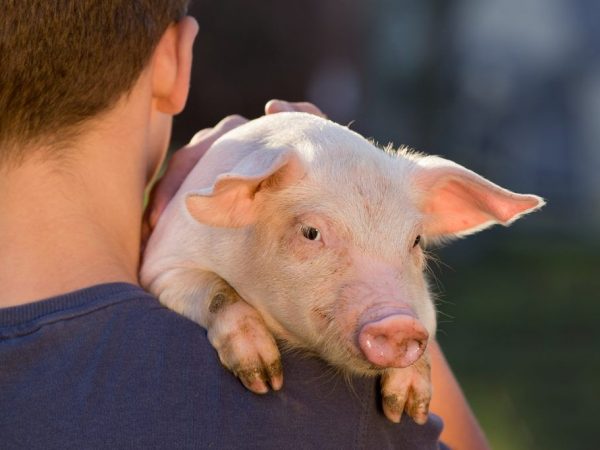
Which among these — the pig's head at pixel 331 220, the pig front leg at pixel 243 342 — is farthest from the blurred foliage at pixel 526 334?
the pig front leg at pixel 243 342

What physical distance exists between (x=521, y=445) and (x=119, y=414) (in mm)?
3710

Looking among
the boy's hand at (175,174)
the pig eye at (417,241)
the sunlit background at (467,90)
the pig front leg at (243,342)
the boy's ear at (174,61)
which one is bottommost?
the sunlit background at (467,90)

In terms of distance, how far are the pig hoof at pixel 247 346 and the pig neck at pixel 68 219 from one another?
17cm

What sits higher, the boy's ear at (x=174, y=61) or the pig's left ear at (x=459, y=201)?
the boy's ear at (x=174, y=61)

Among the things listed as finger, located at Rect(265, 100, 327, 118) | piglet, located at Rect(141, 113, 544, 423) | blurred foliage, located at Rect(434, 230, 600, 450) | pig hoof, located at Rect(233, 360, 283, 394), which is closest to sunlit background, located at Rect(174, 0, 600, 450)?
blurred foliage, located at Rect(434, 230, 600, 450)

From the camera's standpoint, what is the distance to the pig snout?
1842 mm

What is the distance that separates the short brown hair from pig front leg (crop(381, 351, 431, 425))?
2.09ft

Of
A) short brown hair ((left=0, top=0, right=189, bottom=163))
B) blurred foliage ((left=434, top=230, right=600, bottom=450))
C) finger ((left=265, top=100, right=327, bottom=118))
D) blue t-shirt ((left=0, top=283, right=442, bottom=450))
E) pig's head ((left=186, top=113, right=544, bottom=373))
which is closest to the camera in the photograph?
blue t-shirt ((left=0, top=283, right=442, bottom=450))

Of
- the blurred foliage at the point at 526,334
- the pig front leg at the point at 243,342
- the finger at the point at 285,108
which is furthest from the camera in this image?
the blurred foliage at the point at 526,334

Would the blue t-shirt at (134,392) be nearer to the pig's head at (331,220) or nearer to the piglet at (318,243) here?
the piglet at (318,243)

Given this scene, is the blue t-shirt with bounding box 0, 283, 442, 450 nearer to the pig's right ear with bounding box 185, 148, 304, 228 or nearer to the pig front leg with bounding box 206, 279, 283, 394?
the pig front leg with bounding box 206, 279, 283, 394

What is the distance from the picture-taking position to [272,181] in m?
2.20

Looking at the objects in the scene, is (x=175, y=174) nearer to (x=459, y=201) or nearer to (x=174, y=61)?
(x=174, y=61)

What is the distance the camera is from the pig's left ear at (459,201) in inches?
86.6
